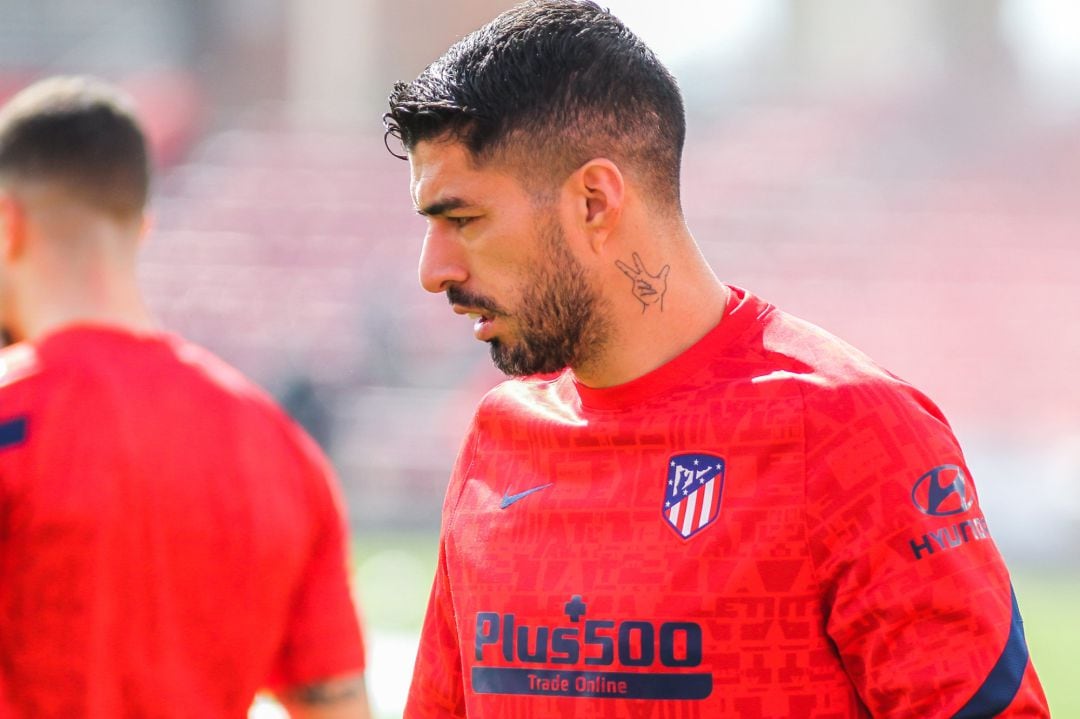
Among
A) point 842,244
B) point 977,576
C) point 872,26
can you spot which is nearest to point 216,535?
point 977,576

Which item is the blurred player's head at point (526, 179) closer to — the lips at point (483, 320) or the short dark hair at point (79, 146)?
the lips at point (483, 320)

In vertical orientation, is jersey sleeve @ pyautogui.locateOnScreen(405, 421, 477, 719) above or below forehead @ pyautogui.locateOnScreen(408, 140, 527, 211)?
below

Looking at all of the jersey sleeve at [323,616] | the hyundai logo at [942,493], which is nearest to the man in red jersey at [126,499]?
the jersey sleeve at [323,616]

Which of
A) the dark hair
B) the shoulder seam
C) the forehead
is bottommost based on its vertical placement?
the shoulder seam

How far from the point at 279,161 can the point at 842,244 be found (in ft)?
27.4

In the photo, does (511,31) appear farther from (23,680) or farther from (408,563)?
(408,563)

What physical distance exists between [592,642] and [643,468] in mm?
260

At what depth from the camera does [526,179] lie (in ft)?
7.32

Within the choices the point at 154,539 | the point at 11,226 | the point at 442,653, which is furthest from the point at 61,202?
the point at 442,653

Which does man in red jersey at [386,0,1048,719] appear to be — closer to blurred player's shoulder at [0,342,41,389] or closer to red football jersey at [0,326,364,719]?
red football jersey at [0,326,364,719]

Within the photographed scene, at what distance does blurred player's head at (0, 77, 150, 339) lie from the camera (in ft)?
10.1

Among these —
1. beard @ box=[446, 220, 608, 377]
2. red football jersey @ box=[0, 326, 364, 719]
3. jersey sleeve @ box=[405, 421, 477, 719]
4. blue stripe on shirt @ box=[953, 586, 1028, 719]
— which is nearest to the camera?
blue stripe on shirt @ box=[953, 586, 1028, 719]

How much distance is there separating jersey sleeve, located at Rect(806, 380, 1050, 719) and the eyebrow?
60 cm

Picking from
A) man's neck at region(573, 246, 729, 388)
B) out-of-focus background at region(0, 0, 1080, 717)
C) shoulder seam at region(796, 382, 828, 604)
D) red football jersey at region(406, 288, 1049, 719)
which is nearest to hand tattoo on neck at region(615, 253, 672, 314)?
man's neck at region(573, 246, 729, 388)
